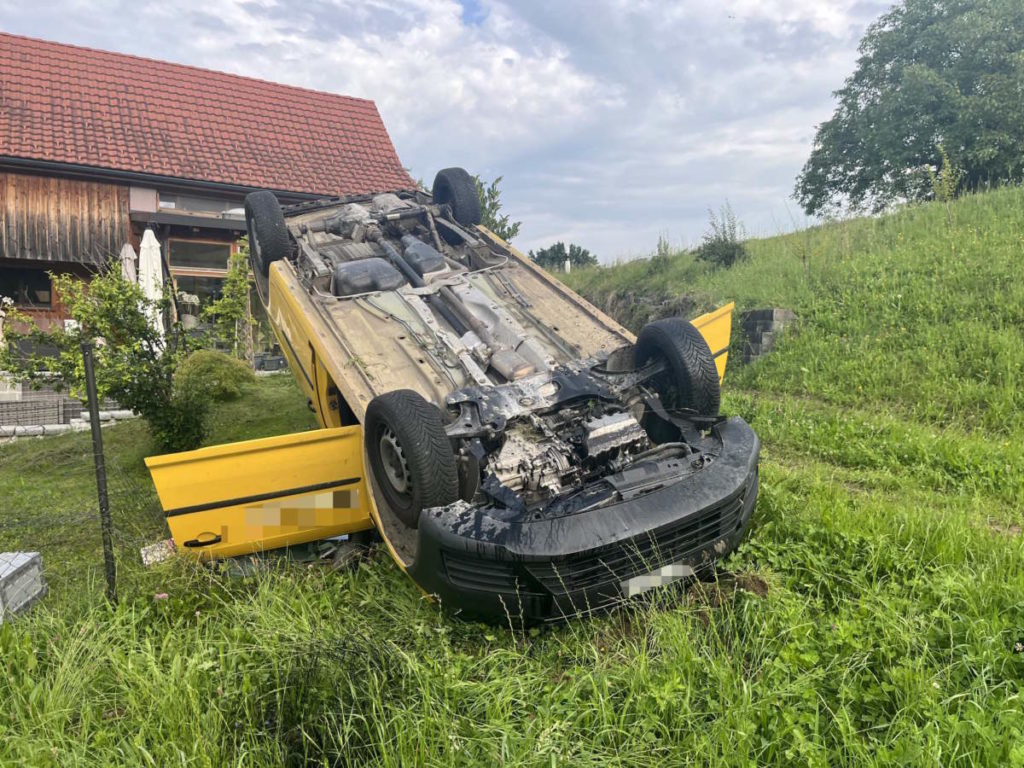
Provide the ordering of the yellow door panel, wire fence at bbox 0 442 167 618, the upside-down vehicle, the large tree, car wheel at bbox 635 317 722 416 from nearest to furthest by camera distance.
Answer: the upside-down vehicle, wire fence at bbox 0 442 167 618, car wheel at bbox 635 317 722 416, the yellow door panel, the large tree

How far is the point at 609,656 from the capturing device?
2740 mm

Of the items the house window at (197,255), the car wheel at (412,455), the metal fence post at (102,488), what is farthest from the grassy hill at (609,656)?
the house window at (197,255)

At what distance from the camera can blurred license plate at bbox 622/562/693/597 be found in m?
2.84

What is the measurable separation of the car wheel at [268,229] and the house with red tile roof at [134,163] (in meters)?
6.50

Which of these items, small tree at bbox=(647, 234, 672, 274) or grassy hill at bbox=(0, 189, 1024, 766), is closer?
grassy hill at bbox=(0, 189, 1024, 766)

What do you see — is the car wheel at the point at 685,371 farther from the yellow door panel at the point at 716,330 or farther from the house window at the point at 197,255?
the house window at the point at 197,255

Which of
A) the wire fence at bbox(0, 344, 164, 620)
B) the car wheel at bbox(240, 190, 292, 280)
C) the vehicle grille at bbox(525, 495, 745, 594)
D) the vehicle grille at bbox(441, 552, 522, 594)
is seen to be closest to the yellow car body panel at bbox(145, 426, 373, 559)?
the wire fence at bbox(0, 344, 164, 620)

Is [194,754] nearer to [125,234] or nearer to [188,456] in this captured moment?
[188,456]

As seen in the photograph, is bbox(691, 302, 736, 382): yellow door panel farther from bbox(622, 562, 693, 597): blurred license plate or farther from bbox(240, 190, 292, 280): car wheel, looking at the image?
bbox(240, 190, 292, 280): car wheel

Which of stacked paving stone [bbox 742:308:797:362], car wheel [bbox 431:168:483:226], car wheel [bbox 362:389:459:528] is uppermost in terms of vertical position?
car wheel [bbox 431:168:483:226]

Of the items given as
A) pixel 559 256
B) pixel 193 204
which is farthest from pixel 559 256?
pixel 193 204

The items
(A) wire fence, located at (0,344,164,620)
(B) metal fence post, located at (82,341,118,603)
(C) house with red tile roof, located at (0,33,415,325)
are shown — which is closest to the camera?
(B) metal fence post, located at (82,341,118,603)

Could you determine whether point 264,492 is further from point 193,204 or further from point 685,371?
point 193,204

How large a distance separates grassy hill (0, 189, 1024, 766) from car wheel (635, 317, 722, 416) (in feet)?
2.41
